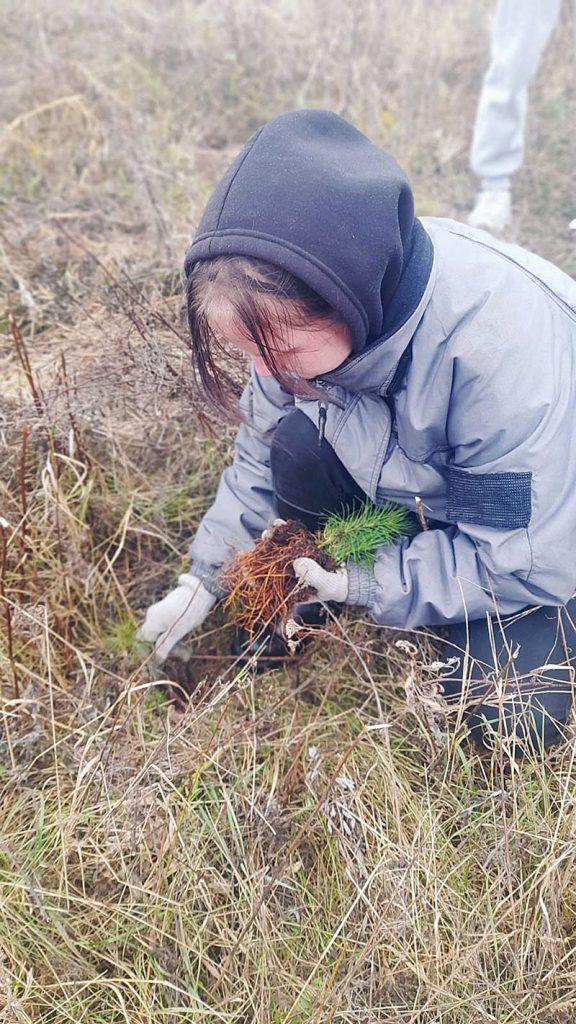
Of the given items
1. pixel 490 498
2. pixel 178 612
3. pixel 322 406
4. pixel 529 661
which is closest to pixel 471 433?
pixel 490 498

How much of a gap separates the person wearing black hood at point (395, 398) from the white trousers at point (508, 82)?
211 cm

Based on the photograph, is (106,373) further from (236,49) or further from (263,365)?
(236,49)

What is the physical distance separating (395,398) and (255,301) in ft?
1.46

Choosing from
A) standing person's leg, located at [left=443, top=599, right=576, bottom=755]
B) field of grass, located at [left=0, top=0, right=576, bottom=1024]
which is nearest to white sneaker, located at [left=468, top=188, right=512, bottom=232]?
field of grass, located at [left=0, top=0, right=576, bottom=1024]

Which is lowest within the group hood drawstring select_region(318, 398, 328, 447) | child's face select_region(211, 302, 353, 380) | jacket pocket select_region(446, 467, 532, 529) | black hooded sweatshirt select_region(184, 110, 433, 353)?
jacket pocket select_region(446, 467, 532, 529)

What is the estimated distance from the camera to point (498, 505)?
1.53m

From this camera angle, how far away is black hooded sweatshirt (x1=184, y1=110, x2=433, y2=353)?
3.85 ft

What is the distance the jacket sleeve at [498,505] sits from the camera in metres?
1.45

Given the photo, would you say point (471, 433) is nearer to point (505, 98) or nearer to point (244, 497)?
point (244, 497)

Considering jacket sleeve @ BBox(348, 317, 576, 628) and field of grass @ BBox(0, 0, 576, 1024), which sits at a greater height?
jacket sleeve @ BBox(348, 317, 576, 628)

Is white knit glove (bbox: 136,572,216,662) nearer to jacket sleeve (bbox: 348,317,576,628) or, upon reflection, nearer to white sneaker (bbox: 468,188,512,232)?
jacket sleeve (bbox: 348,317,576,628)

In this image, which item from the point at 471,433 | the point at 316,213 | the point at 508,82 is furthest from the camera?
the point at 508,82

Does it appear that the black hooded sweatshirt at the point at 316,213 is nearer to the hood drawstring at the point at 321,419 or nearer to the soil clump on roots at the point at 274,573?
the hood drawstring at the point at 321,419

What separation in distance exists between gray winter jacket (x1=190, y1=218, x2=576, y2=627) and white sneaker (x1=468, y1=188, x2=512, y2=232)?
185 centimetres
